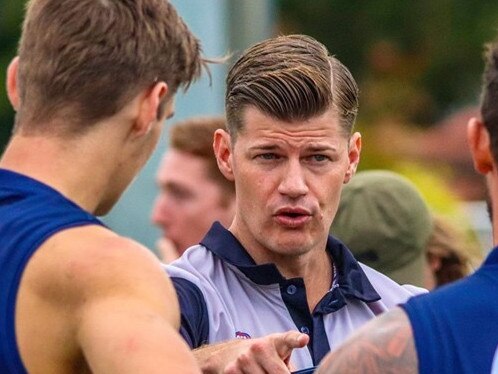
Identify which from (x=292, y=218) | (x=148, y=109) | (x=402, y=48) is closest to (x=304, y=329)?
(x=292, y=218)

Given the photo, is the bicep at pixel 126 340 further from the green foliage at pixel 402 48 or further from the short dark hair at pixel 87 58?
the green foliage at pixel 402 48

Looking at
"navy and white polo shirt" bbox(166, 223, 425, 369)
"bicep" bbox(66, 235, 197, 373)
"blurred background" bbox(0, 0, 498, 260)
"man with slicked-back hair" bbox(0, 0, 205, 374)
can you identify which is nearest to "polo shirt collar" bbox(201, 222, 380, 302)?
"navy and white polo shirt" bbox(166, 223, 425, 369)

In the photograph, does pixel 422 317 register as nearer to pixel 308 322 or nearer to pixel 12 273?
pixel 12 273

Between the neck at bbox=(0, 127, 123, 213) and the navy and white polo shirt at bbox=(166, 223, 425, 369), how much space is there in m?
0.62

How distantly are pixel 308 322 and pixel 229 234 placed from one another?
301 mm

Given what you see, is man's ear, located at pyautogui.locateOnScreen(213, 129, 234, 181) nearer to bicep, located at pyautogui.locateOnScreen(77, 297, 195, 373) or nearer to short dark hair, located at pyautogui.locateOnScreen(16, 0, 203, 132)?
short dark hair, located at pyautogui.locateOnScreen(16, 0, 203, 132)

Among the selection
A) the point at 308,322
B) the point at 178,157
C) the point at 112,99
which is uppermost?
the point at 112,99

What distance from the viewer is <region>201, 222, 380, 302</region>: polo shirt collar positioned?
4125mm

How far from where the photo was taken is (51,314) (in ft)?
10.2

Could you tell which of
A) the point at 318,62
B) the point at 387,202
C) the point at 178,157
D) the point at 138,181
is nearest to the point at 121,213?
the point at 138,181

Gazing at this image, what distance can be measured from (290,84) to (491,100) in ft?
3.31

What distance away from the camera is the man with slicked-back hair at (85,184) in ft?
10.2

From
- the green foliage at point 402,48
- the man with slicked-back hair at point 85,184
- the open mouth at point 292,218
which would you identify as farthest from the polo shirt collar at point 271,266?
the green foliage at point 402,48

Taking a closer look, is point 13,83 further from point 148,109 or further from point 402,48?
point 402,48
